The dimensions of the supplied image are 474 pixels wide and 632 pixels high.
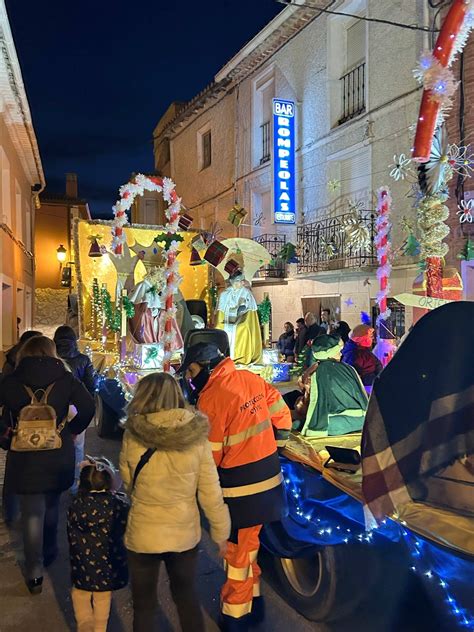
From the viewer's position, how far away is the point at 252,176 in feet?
59.1

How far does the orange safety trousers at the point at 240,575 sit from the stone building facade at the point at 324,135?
8.51 m

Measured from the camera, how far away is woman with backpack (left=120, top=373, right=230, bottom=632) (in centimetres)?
265

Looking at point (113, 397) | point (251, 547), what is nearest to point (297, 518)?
point (251, 547)

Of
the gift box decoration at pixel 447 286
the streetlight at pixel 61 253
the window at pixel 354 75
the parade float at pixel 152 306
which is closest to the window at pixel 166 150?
the streetlight at pixel 61 253

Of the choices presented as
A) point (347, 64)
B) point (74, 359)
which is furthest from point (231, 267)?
point (347, 64)

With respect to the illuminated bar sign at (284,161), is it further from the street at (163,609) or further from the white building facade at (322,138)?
the street at (163,609)

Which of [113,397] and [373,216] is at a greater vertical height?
[373,216]

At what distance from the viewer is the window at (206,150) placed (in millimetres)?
21391

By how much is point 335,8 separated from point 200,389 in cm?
1377

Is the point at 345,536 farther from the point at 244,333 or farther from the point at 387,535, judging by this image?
the point at 244,333

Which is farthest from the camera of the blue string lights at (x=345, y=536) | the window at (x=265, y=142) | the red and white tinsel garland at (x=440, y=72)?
the window at (x=265, y=142)

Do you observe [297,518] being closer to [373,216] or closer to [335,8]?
[373,216]

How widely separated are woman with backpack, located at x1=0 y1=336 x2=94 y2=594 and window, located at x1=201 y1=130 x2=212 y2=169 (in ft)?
61.1

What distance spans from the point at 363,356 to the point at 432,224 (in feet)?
5.77
